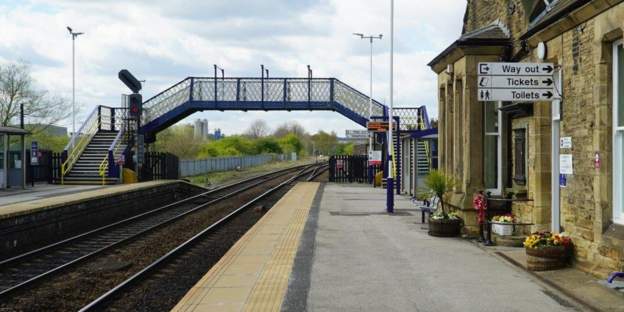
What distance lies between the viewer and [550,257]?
30.2ft

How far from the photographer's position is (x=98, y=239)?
1603 centimetres

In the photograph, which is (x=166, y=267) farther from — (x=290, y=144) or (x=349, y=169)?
(x=290, y=144)

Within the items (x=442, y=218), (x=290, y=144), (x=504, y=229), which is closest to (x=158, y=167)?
(x=442, y=218)

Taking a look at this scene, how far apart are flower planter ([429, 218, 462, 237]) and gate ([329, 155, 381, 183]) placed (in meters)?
27.1

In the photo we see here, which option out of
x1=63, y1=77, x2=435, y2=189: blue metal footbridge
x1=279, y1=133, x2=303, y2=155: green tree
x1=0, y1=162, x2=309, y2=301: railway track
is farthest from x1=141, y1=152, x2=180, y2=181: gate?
x1=279, y1=133, x2=303, y2=155: green tree

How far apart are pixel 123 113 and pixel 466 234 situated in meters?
28.0

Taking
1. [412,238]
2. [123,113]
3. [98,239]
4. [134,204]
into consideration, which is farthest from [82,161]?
[412,238]

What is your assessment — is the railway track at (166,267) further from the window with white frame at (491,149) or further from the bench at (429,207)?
the window with white frame at (491,149)

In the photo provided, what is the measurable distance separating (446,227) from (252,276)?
5592mm

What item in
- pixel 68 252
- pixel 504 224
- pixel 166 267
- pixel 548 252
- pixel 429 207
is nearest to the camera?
A: pixel 548 252

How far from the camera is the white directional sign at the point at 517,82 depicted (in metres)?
9.91

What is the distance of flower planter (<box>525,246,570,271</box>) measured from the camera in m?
9.19

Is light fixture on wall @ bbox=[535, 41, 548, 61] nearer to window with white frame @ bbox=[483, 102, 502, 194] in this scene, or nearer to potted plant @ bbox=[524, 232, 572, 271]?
potted plant @ bbox=[524, 232, 572, 271]

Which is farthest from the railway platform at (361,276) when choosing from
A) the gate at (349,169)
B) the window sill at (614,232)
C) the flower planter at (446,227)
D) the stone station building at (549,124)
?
the gate at (349,169)
